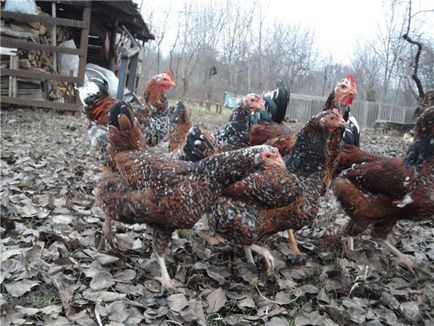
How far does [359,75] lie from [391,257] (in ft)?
87.1

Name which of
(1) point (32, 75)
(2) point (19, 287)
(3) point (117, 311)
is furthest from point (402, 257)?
(1) point (32, 75)

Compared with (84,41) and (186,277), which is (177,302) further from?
(84,41)

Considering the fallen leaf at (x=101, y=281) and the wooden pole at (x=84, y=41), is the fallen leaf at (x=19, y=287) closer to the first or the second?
the fallen leaf at (x=101, y=281)

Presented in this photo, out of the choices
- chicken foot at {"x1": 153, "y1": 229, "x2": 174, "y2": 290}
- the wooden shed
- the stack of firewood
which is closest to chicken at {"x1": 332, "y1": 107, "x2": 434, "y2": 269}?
chicken foot at {"x1": 153, "y1": 229, "x2": 174, "y2": 290}

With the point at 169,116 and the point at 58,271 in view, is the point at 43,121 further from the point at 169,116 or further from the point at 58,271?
the point at 58,271

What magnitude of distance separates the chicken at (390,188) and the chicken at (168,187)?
1.10 meters

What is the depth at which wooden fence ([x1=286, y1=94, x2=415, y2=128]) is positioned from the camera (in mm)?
22469

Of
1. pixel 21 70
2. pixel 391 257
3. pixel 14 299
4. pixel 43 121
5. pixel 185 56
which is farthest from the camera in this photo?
pixel 185 56

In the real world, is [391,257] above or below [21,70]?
below

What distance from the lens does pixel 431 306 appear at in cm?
275

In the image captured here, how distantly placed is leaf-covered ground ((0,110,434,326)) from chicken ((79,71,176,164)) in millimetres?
1052

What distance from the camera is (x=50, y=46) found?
9.35 m

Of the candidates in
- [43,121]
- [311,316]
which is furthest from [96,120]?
[43,121]

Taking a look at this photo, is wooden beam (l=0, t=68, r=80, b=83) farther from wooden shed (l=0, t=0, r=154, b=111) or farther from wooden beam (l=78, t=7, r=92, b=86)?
wooden beam (l=78, t=7, r=92, b=86)
